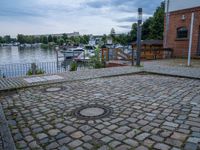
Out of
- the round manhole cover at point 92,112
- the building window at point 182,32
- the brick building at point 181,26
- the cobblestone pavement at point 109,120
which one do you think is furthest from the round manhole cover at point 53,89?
the building window at point 182,32

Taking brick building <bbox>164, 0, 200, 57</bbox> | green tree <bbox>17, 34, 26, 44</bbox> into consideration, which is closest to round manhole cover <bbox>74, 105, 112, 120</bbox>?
brick building <bbox>164, 0, 200, 57</bbox>

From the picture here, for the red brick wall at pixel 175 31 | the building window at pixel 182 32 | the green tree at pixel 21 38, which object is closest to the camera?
the red brick wall at pixel 175 31

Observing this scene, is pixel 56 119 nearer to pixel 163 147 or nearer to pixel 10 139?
pixel 10 139

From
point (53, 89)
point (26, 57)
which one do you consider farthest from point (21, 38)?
point (53, 89)

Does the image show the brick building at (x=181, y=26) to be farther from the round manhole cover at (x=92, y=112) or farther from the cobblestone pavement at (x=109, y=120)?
the round manhole cover at (x=92, y=112)

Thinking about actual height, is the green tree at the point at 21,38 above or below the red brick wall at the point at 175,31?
above

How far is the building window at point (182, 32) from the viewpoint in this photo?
52.9 ft

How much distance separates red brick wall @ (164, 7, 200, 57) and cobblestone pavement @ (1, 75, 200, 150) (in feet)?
36.7

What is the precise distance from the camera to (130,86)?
6.42 metres

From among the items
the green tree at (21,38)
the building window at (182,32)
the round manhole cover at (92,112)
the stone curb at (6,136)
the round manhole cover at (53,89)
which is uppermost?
the green tree at (21,38)

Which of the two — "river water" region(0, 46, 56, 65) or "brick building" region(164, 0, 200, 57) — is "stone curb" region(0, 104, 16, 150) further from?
"river water" region(0, 46, 56, 65)

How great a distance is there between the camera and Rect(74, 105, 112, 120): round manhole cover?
3.84m

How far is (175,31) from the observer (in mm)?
16938

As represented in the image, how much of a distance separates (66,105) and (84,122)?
112 centimetres
